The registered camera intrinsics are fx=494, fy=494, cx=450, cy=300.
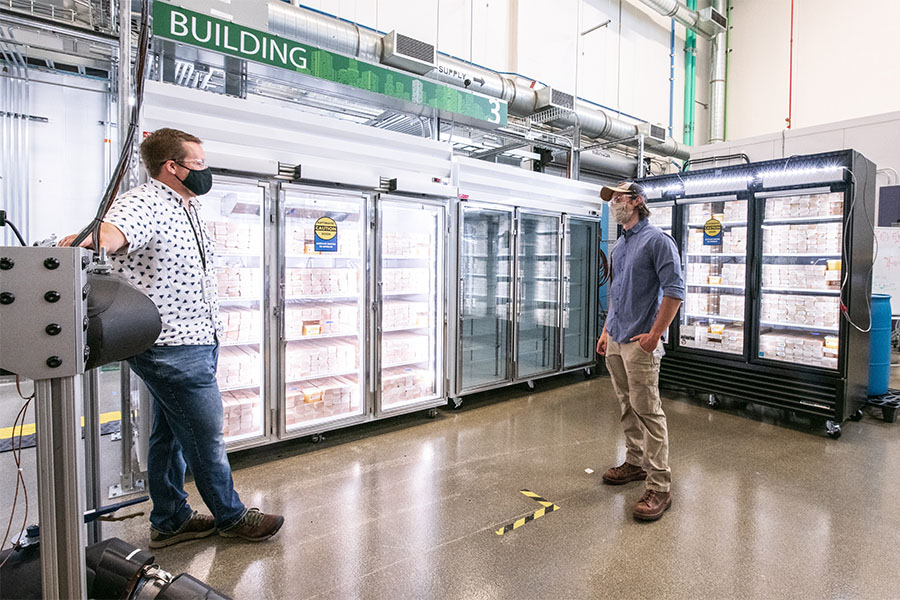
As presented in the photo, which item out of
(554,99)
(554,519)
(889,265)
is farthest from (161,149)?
(889,265)

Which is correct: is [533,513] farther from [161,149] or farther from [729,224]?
[729,224]

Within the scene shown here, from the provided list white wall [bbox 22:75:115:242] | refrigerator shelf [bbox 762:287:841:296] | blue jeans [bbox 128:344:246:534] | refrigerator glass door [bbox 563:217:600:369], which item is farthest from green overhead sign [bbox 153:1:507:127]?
white wall [bbox 22:75:115:242]

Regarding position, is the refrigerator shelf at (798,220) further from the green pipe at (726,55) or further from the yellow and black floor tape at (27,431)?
the green pipe at (726,55)

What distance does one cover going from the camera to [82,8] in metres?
3.05

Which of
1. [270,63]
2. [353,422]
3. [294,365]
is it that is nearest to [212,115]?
[270,63]

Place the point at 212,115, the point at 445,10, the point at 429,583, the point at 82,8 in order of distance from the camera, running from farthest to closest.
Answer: the point at 445,10 < the point at 212,115 < the point at 82,8 < the point at 429,583

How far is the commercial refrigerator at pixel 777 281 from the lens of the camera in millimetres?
4254

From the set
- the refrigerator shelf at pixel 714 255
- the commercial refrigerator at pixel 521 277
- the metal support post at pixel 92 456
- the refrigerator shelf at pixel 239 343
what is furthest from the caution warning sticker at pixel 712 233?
the metal support post at pixel 92 456

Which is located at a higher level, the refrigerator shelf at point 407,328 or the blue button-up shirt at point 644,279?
the blue button-up shirt at point 644,279

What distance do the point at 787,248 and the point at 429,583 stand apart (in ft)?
14.8

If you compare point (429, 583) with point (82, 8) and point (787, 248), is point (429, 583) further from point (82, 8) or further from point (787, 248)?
point (787, 248)

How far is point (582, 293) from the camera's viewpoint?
645 centimetres

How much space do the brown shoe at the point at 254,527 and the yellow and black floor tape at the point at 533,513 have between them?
1206 millimetres

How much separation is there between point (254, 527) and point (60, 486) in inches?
69.5
